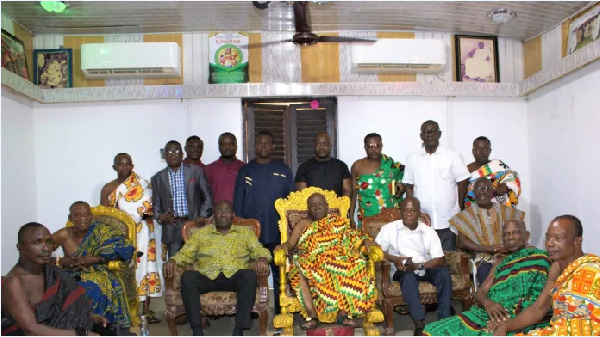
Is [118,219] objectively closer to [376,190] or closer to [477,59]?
[376,190]

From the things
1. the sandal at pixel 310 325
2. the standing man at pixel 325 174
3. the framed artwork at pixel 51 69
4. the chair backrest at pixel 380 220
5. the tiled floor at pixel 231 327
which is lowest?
the tiled floor at pixel 231 327

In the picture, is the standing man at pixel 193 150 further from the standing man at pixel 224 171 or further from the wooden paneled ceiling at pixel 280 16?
the wooden paneled ceiling at pixel 280 16

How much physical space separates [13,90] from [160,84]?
1576mm

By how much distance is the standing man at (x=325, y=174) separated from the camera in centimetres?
566

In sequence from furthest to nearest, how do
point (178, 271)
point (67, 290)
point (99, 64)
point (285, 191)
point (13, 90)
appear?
1. point (99, 64)
2. point (13, 90)
3. point (285, 191)
4. point (178, 271)
5. point (67, 290)

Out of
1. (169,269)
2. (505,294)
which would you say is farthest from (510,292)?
(169,269)

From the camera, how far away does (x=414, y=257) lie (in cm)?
500

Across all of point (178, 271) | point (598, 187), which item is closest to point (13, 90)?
point (178, 271)

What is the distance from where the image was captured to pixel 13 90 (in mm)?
6379

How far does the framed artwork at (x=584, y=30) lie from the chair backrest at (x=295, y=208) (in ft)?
9.69

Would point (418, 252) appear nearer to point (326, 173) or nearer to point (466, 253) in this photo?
point (466, 253)

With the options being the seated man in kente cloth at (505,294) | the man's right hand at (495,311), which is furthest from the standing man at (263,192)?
the man's right hand at (495,311)

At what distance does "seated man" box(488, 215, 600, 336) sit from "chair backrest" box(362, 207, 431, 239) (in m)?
2.03

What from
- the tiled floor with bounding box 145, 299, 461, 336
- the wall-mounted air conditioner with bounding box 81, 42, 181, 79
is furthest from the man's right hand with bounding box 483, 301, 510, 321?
the wall-mounted air conditioner with bounding box 81, 42, 181, 79
